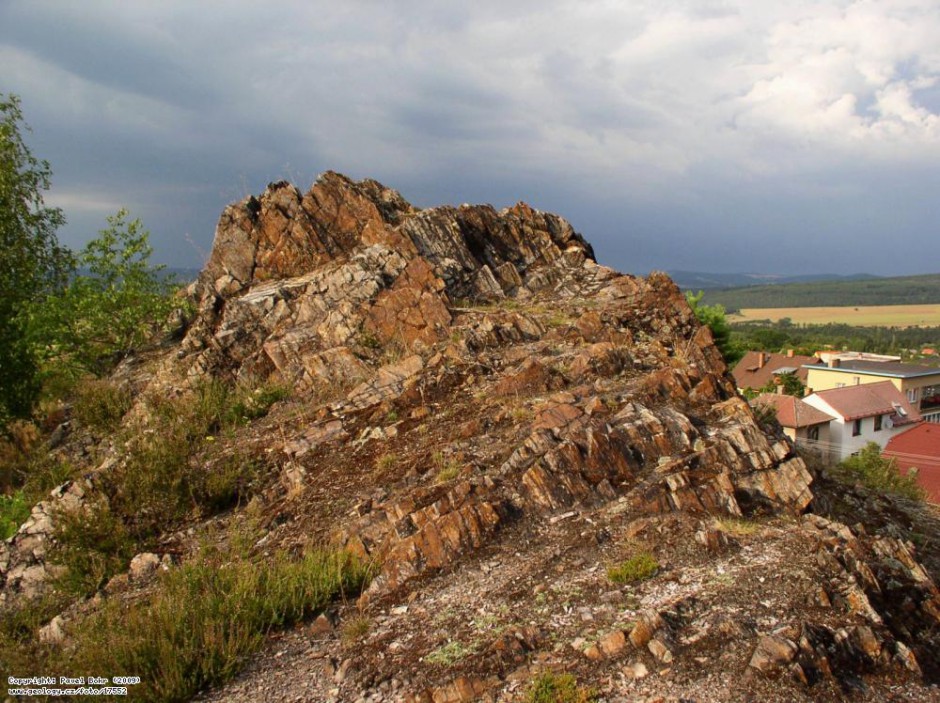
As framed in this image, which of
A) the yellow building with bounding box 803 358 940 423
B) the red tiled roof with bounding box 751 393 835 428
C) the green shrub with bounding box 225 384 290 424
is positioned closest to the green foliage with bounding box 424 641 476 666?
the green shrub with bounding box 225 384 290 424

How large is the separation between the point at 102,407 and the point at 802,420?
39.5 m

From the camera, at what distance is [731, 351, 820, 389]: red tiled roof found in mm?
66312

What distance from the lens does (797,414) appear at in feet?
132

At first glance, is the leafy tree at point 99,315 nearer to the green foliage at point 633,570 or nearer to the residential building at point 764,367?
the green foliage at point 633,570

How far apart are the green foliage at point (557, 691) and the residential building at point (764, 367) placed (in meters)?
65.5

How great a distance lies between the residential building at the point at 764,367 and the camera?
66.1 m

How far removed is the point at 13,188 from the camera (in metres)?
15.0

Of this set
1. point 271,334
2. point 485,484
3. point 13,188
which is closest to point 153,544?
point 485,484

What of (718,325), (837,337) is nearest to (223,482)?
(718,325)

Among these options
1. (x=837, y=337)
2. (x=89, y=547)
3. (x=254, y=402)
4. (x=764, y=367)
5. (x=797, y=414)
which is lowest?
(x=837, y=337)

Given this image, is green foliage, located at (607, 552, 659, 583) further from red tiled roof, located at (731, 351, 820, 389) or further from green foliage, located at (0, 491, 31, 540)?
red tiled roof, located at (731, 351, 820, 389)


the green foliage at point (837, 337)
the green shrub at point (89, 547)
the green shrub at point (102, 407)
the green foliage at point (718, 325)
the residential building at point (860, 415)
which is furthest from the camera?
the green foliage at point (837, 337)

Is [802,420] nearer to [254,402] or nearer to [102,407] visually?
[254,402]

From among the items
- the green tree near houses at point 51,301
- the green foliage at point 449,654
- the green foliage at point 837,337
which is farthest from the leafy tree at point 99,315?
the green foliage at point 837,337
